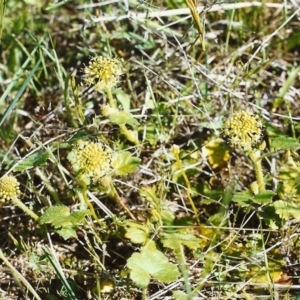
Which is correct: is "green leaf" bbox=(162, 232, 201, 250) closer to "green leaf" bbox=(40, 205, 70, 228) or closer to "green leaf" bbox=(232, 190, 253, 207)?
"green leaf" bbox=(232, 190, 253, 207)

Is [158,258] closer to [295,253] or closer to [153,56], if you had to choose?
[295,253]

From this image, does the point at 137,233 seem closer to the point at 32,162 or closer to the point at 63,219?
the point at 63,219

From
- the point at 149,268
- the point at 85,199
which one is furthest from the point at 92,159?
the point at 149,268

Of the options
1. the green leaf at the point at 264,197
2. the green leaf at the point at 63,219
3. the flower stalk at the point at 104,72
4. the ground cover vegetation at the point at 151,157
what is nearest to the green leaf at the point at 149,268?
the ground cover vegetation at the point at 151,157

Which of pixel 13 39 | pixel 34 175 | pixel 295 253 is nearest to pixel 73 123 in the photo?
pixel 34 175

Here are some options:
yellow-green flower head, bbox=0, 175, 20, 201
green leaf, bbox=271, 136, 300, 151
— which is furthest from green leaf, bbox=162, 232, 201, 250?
yellow-green flower head, bbox=0, 175, 20, 201
